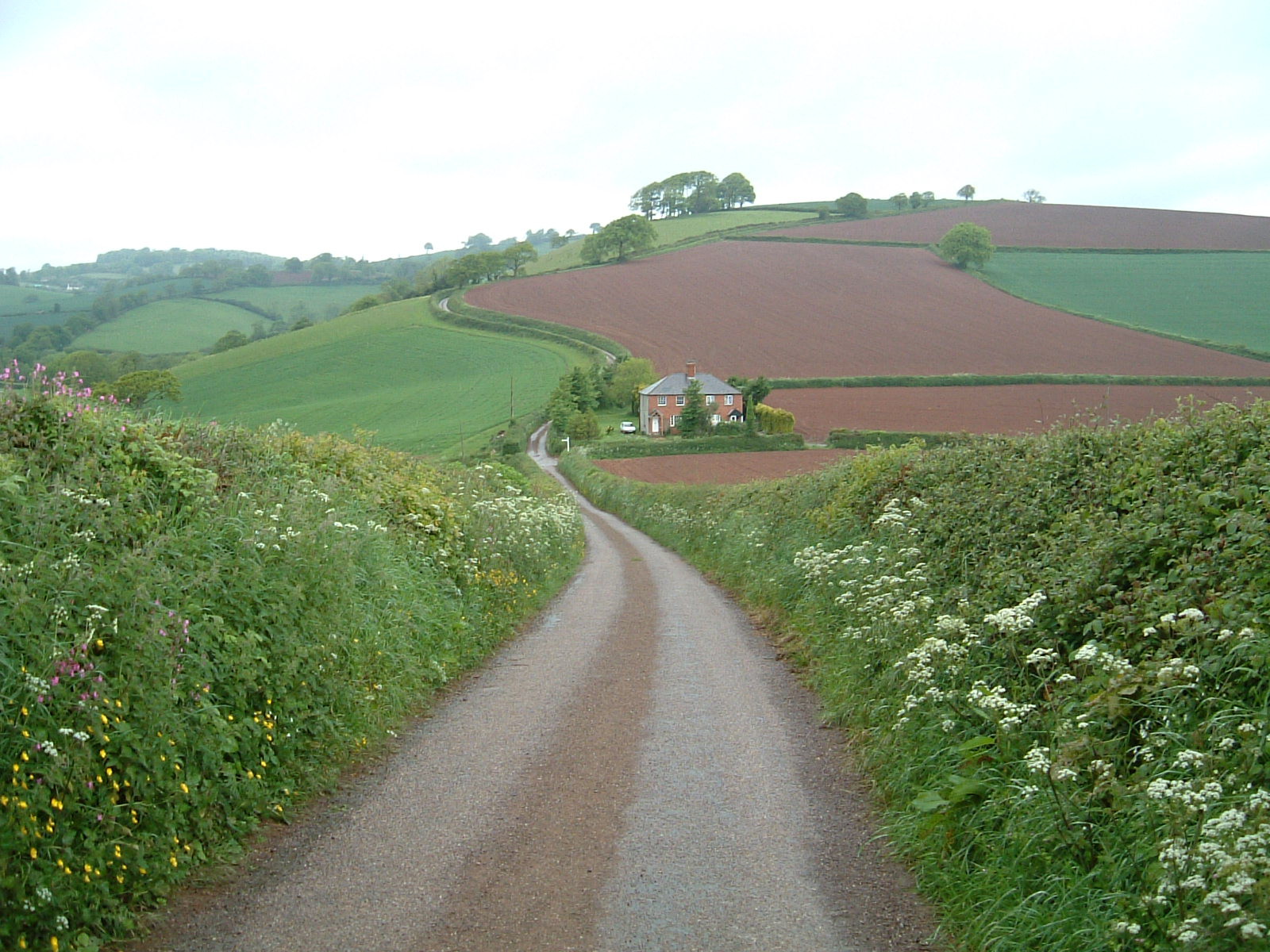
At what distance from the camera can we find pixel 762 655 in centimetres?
1229

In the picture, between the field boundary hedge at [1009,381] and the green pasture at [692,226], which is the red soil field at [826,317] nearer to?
the field boundary hedge at [1009,381]

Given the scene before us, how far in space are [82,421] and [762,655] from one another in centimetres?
818

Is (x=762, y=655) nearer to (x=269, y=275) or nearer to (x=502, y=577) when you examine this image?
(x=502, y=577)

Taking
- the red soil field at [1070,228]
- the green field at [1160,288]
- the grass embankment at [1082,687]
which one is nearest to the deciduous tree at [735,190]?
the red soil field at [1070,228]

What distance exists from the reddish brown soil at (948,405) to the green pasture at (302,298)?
8348cm

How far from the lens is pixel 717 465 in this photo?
59.8 m

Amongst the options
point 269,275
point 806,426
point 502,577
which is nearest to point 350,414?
point 806,426

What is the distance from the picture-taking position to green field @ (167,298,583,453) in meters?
69.4

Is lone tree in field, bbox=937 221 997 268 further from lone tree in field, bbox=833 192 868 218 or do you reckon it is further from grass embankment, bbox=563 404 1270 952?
grass embankment, bbox=563 404 1270 952

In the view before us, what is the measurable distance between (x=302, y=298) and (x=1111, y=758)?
153831mm

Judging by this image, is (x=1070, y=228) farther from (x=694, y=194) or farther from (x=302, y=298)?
(x=302, y=298)

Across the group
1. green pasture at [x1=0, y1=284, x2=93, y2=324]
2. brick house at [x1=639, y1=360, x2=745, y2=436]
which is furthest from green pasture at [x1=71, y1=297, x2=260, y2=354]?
brick house at [x1=639, y1=360, x2=745, y2=436]

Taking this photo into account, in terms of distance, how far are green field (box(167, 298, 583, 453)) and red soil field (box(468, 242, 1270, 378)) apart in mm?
9368

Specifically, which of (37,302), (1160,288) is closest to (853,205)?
(1160,288)
